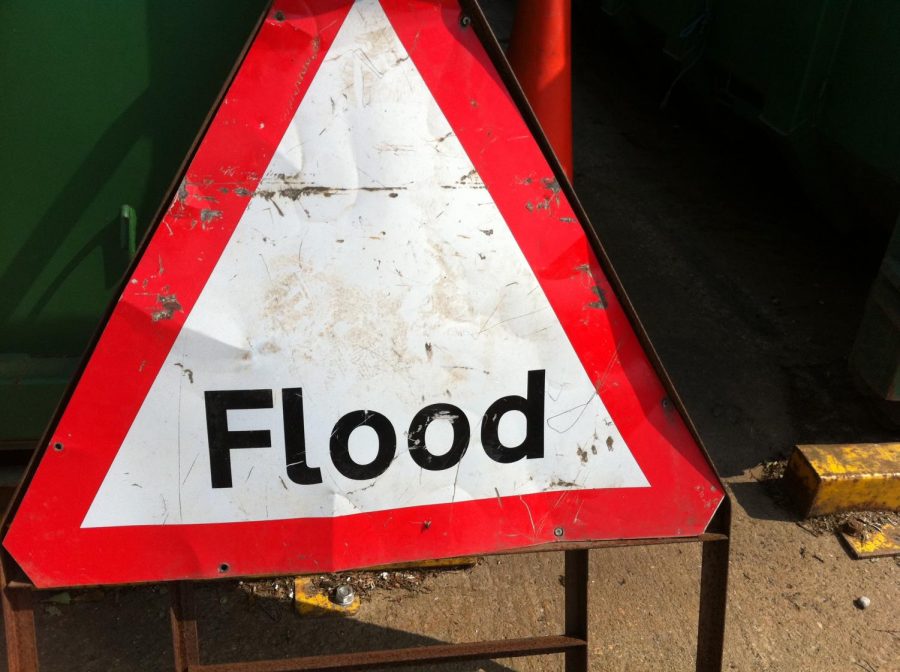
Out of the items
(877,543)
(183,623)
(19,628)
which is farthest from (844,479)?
(19,628)

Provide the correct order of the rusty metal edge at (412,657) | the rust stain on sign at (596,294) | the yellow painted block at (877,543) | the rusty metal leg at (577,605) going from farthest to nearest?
1. the yellow painted block at (877,543)
2. the rusty metal leg at (577,605)
3. the rusty metal edge at (412,657)
4. the rust stain on sign at (596,294)

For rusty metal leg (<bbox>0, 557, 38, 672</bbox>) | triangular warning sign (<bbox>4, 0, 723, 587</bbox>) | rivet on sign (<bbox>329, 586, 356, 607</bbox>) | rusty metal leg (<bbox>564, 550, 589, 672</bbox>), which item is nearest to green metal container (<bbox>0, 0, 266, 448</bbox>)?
triangular warning sign (<bbox>4, 0, 723, 587</bbox>)

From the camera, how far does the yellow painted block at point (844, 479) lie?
2.78 meters

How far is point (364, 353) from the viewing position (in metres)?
1.40

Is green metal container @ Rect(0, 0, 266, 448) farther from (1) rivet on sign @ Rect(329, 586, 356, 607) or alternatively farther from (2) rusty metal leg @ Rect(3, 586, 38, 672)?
(1) rivet on sign @ Rect(329, 586, 356, 607)

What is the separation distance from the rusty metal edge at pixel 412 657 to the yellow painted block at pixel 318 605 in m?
0.71

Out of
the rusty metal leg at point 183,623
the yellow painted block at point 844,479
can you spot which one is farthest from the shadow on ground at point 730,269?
the rusty metal leg at point 183,623

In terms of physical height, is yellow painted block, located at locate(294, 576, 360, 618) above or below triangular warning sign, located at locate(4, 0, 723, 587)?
below

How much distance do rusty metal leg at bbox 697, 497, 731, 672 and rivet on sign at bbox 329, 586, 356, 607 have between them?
1080mm

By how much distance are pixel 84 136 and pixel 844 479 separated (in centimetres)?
247

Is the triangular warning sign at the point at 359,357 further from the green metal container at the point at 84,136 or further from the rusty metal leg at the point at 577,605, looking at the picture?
the green metal container at the point at 84,136

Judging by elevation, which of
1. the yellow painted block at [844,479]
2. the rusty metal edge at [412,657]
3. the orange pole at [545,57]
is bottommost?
the yellow painted block at [844,479]

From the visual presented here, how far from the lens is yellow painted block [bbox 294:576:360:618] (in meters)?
2.37

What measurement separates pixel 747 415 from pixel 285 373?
8.04ft
